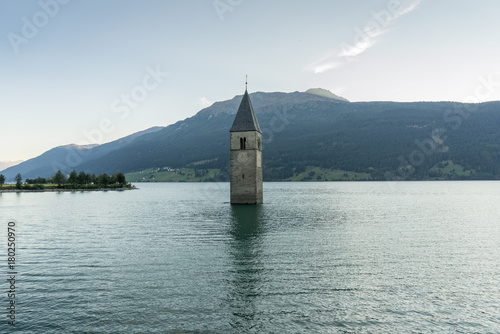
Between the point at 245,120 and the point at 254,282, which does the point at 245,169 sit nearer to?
the point at 245,120

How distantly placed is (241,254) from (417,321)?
17857 mm

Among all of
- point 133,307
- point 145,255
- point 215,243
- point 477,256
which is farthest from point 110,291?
point 477,256

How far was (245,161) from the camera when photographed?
3228 inches

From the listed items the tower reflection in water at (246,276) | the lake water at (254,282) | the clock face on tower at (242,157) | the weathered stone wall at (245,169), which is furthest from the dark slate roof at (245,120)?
the lake water at (254,282)

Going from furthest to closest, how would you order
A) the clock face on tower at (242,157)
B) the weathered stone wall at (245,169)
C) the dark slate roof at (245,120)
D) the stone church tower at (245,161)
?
the dark slate roof at (245,120)
the clock face on tower at (242,157)
the stone church tower at (245,161)
the weathered stone wall at (245,169)

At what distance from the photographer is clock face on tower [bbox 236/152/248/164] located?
82125 millimetres

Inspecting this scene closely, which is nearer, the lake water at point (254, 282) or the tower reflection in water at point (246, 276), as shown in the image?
the lake water at point (254, 282)

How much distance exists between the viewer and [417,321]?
17.7 m

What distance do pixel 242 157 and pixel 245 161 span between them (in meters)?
1.30

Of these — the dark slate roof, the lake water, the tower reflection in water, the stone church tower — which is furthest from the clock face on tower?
the lake water

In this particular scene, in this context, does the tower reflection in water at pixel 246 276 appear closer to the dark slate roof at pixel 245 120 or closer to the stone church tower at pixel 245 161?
the stone church tower at pixel 245 161

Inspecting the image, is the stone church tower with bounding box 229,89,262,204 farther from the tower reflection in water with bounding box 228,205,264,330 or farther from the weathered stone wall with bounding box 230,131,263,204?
the tower reflection in water with bounding box 228,205,264,330

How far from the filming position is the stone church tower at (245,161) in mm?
81938

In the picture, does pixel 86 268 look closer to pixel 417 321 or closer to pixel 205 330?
pixel 205 330
